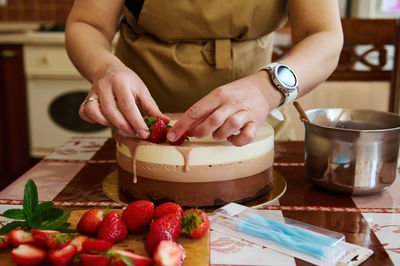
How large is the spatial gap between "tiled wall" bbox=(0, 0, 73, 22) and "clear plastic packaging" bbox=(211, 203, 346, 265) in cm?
306

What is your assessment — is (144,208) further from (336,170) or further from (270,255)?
(336,170)

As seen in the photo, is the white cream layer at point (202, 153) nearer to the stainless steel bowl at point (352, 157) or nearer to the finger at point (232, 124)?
the finger at point (232, 124)

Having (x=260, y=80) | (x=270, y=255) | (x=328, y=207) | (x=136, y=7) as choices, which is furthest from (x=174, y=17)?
(x=270, y=255)

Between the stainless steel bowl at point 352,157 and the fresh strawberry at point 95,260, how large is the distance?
0.51 m

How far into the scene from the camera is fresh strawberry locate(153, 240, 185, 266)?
24.6 inches

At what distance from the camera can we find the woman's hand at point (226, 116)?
0.85 meters

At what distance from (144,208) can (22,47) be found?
247 centimetres

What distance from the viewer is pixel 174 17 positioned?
1.25 metres

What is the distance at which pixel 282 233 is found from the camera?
735 mm

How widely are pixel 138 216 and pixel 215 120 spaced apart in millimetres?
220

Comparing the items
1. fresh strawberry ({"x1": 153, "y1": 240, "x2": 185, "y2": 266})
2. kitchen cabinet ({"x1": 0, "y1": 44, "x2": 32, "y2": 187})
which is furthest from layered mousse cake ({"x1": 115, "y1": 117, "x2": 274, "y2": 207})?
kitchen cabinet ({"x1": 0, "y1": 44, "x2": 32, "y2": 187})

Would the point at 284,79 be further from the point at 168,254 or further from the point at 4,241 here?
the point at 4,241

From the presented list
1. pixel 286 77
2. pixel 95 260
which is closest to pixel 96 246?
pixel 95 260

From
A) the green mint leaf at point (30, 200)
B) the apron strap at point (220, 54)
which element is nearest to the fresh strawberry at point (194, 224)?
the green mint leaf at point (30, 200)
